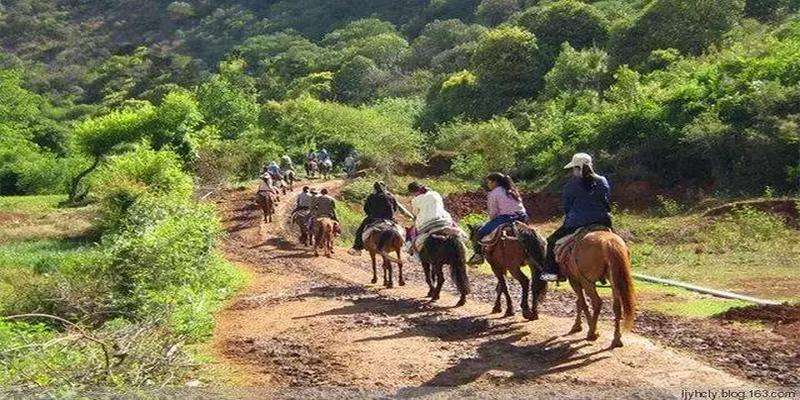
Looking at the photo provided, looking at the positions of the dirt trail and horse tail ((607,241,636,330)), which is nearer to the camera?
the dirt trail

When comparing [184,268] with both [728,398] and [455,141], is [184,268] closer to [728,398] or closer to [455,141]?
[728,398]

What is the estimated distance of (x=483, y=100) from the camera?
2108 inches

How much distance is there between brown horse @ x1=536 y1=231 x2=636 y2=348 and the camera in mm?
9438

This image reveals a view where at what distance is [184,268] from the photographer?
15.5 metres

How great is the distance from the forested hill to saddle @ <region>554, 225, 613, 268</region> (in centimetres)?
1899

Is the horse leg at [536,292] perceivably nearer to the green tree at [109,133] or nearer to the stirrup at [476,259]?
the stirrup at [476,259]

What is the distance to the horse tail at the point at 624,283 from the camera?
939 cm

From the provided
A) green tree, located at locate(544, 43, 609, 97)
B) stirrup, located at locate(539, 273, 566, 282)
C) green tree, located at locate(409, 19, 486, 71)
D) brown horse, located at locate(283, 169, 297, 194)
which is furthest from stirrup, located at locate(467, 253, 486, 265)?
green tree, located at locate(409, 19, 486, 71)

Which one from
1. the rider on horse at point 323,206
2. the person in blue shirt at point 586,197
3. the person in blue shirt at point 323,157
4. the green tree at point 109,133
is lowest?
the rider on horse at point 323,206

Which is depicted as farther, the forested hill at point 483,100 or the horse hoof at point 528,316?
the forested hill at point 483,100

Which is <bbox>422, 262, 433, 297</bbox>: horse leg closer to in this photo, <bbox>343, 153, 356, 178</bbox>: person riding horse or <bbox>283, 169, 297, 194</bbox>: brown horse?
<bbox>283, 169, 297, 194</bbox>: brown horse

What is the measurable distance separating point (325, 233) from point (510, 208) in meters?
10.0

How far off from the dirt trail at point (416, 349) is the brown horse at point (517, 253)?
0.29 meters

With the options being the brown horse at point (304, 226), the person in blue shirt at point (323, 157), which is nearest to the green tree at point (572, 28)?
the person in blue shirt at point (323, 157)
